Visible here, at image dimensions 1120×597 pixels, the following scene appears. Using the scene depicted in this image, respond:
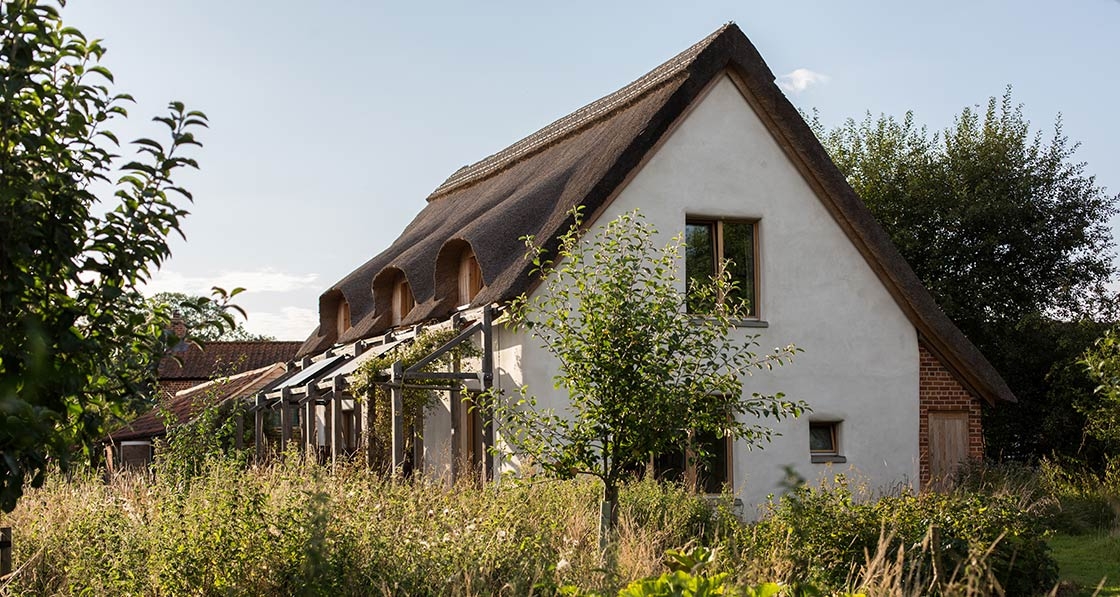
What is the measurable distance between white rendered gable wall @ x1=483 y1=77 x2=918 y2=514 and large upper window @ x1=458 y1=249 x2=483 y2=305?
1515 millimetres

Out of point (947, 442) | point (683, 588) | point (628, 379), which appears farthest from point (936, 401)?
point (683, 588)

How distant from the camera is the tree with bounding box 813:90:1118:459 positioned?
21375mm

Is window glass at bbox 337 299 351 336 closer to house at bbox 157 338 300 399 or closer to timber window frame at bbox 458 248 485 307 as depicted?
timber window frame at bbox 458 248 485 307

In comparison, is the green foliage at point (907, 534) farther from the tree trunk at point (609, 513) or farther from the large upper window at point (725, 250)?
the large upper window at point (725, 250)

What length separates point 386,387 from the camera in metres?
15.1

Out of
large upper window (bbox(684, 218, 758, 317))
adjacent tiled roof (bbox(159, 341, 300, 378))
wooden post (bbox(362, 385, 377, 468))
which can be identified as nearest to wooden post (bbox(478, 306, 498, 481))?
wooden post (bbox(362, 385, 377, 468))

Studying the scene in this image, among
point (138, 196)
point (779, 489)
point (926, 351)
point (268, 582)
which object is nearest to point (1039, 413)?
point (926, 351)

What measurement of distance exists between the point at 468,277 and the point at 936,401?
645cm

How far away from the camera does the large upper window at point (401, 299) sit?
58.4 ft

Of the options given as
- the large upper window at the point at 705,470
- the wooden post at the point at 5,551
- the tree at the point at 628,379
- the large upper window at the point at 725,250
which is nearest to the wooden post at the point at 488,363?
the large upper window at the point at 705,470

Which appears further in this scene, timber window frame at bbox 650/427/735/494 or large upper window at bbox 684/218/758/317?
large upper window at bbox 684/218/758/317

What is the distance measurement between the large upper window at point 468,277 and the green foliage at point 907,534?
24.2ft

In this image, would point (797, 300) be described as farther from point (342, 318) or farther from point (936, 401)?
point (342, 318)

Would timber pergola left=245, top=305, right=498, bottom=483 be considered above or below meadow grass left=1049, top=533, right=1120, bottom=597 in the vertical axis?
above
